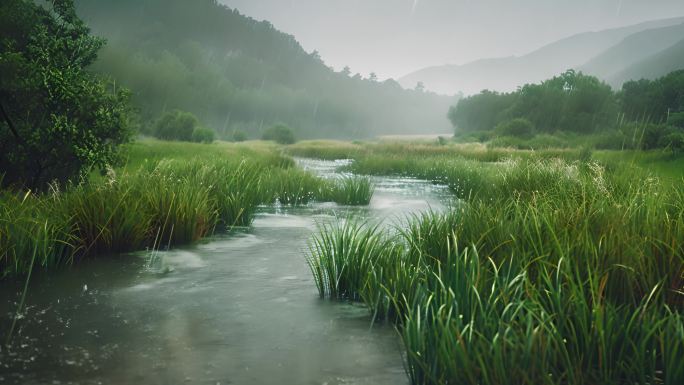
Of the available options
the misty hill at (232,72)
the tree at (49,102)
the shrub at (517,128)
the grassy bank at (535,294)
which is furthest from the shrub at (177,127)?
the grassy bank at (535,294)

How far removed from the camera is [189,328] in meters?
4.96

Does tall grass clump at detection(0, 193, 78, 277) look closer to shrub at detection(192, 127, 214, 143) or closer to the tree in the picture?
the tree

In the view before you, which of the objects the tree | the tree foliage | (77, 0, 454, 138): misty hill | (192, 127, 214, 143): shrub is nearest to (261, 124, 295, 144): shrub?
(77, 0, 454, 138): misty hill

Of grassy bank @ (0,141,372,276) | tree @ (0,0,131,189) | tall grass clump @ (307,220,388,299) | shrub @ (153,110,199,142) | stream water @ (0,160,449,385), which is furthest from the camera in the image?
shrub @ (153,110,199,142)

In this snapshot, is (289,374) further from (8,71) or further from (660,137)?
(660,137)

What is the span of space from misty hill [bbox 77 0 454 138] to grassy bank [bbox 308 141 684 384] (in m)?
74.8

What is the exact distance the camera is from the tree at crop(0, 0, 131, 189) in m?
9.90

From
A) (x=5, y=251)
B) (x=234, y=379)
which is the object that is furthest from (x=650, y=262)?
(x=5, y=251)

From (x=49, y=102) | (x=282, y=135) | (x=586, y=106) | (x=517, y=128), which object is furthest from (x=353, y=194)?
(x=586, y=106)

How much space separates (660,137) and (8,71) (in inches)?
1273

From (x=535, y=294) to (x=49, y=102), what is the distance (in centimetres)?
942

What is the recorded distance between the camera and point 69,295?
598cm

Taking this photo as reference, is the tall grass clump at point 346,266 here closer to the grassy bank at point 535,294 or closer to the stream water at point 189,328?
the grassy bank at point 535,294

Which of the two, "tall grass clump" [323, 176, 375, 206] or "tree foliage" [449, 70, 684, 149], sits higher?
"tree foliage" [449, 70, 684, 149]
